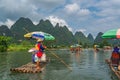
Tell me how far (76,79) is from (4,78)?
482 centimetres

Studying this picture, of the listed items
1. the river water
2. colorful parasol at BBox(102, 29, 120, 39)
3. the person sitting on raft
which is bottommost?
the river water

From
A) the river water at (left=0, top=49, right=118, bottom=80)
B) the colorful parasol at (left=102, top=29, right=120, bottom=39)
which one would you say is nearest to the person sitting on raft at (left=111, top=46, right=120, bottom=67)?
the river water at (left=0, top=49, right=118, bottom=80)

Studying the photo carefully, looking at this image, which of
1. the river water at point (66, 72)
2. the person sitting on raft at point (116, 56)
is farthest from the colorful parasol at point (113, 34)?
the person sitting on raft at point (116, 56)

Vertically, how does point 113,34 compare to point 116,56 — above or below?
above

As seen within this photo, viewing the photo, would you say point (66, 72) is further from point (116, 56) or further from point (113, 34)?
point (113, 34)

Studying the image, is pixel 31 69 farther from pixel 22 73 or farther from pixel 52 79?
pixel 52 79

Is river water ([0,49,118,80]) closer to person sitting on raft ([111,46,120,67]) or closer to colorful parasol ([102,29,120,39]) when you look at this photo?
person sitting on raft ([111,46,120,67])

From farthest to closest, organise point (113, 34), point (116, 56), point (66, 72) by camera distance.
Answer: point (116, 56), point (66, 72), point (113, 34)

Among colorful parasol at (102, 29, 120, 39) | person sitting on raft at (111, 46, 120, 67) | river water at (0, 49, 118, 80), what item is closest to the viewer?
river water at (0, 49, 118, 80)

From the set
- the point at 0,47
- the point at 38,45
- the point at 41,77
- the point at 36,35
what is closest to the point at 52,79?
the point at 41,77

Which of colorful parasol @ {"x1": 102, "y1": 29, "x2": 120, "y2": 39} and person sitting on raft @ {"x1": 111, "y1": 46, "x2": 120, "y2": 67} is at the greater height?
colorful parasol @ {"x1": 102, "y1": 29, "x2": 120, "y2": 39}

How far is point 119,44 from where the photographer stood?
2238cm

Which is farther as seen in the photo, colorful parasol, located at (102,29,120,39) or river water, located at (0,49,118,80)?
colorful parasol, located at (102,29,120,39)

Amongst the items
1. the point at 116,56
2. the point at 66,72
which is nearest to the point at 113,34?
the point at 116,56
